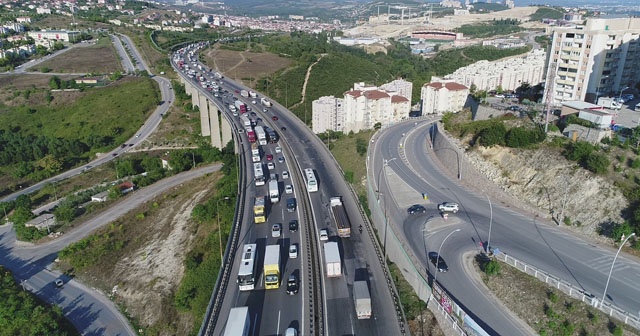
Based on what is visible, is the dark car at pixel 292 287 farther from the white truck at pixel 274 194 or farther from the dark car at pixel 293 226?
the white truck at pixel 274 194

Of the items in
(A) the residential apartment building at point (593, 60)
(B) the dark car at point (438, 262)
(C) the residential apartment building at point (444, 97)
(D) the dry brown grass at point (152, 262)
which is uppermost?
(A) the residential apartment building at point (593, 60)

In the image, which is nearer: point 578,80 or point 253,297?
point 253,297

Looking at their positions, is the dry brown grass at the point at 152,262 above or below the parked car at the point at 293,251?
below

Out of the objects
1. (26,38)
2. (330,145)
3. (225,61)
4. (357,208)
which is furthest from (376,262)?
(26,38)

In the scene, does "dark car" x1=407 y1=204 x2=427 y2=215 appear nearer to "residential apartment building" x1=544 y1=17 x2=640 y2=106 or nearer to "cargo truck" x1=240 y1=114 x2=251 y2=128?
"residential apartment building" x1=544 y1=17 x2=640 y2=106

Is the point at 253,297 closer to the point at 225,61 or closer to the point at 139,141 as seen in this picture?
the point at 139,141

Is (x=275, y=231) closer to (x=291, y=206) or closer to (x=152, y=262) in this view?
(x=291, y=206)

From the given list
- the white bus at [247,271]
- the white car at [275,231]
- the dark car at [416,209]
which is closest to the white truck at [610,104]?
the dark car at [416,209]

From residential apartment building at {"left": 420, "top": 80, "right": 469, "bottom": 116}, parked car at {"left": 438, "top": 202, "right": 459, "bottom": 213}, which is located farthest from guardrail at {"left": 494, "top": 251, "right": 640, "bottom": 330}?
residential apartment building at {"left": 420, "top": 80, "right": 469, "bottom": 116}
